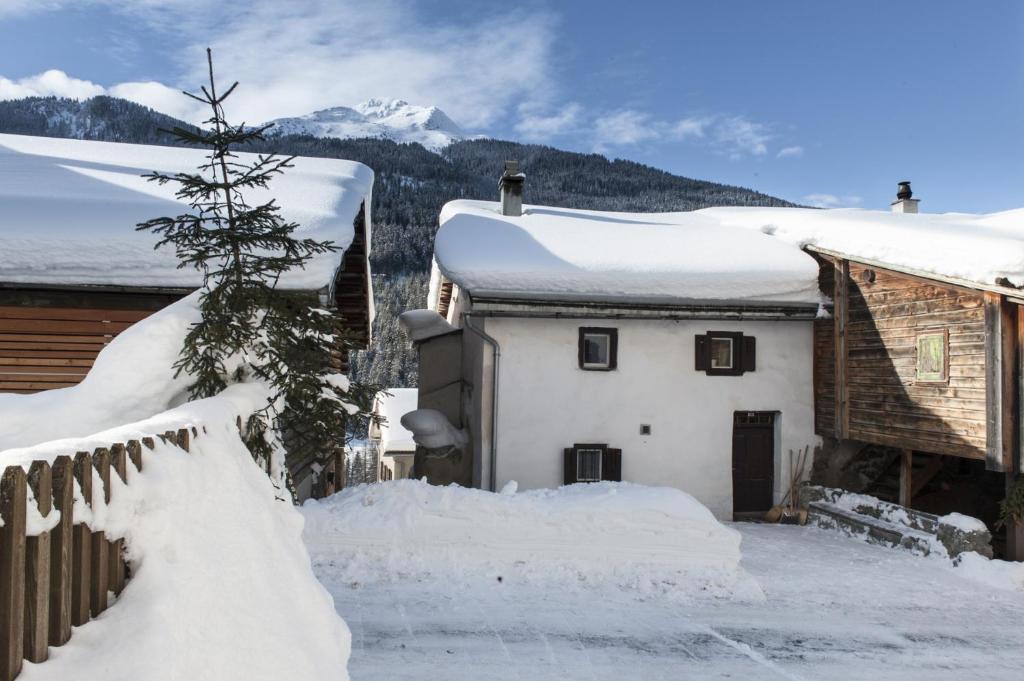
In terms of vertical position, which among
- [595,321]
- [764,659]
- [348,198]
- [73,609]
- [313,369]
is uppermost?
[348,198]

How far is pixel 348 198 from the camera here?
1213 cm

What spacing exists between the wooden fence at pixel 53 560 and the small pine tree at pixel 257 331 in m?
3.11

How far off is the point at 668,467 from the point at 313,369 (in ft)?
30.1

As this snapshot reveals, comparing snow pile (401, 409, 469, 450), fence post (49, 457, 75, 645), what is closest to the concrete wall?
snow pile (401, 409, 469, 450)

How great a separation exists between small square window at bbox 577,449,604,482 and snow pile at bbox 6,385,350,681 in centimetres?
950

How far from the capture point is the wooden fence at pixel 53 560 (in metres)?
1.96

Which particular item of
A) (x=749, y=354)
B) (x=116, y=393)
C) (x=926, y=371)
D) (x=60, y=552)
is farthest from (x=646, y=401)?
(x=60, y=552)

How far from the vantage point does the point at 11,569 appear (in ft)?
6.41

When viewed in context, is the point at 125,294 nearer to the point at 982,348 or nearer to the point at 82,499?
the point at 82,499

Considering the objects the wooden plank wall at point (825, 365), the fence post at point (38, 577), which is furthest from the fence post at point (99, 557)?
the wooden plank wall at point (825, 365)

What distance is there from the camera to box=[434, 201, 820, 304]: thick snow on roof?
13.0 metres

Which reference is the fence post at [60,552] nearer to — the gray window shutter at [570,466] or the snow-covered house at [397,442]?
the gray window shutter at [570,466]

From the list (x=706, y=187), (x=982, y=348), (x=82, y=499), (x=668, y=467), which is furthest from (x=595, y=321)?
(x=706, y=187)

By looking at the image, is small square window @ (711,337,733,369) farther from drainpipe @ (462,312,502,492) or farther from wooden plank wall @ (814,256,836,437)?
drainpipe @ (462,312,502,492)
